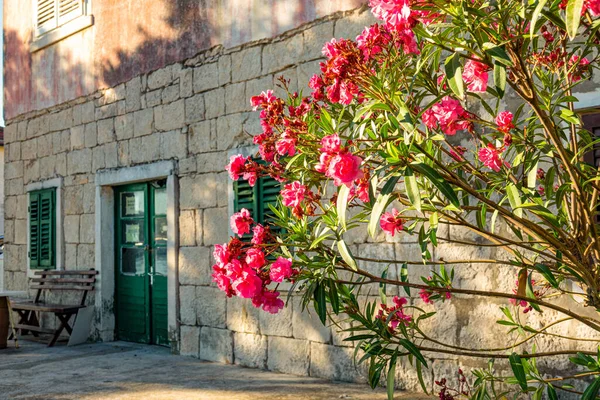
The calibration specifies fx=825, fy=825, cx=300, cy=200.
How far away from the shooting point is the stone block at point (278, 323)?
683 centimetres

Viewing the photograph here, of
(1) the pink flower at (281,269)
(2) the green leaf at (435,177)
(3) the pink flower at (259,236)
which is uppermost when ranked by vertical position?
(2) the green leaf at (435,177)

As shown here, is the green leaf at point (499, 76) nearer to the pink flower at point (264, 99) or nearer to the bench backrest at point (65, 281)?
the pink flower at point (264, 99)

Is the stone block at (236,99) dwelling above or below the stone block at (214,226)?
above

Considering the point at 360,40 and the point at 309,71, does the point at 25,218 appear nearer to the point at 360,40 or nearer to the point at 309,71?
the point at 309,71

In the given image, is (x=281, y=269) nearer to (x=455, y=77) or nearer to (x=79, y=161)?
(x=455, y=77)

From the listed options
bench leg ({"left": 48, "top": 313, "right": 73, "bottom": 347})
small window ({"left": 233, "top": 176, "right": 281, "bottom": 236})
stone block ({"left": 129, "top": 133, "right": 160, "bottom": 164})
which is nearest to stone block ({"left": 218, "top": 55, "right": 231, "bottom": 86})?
small window ({"left": 233, "top": 176, "right": 281, "bottom": 236})

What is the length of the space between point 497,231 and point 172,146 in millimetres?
3873

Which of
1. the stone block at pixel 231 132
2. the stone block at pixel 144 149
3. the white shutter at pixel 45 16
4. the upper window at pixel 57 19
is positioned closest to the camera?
the stone block at pixel 231 132

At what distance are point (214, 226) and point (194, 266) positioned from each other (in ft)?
1.62

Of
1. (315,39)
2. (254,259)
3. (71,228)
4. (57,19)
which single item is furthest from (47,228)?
(254,259)

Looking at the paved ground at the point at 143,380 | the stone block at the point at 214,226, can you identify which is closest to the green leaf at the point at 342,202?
the paved ground at the point at 143,380

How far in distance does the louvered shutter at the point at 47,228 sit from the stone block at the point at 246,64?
3.74 m

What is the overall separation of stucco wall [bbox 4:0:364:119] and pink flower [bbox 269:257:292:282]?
11.8 feet

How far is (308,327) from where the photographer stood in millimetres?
6641
